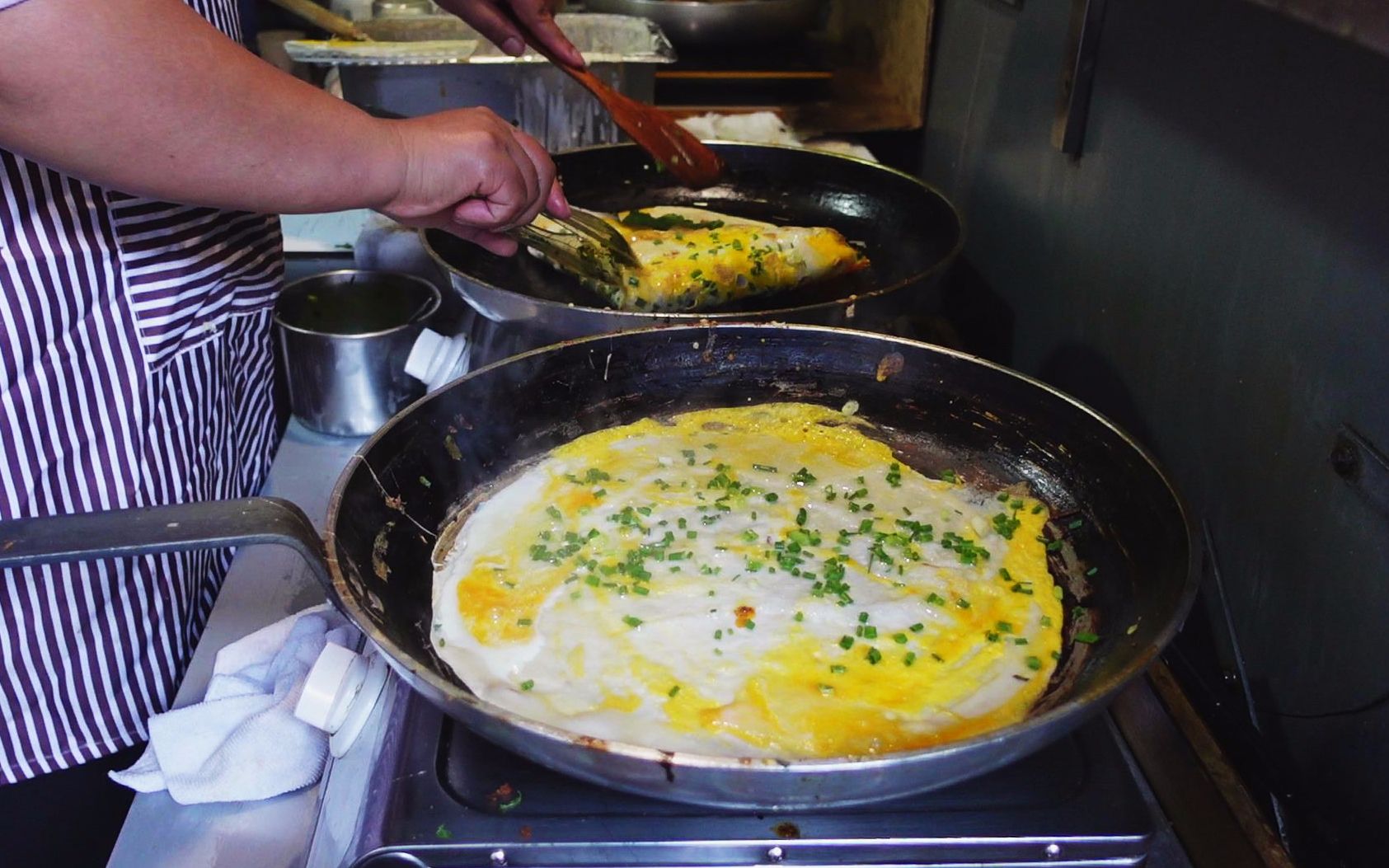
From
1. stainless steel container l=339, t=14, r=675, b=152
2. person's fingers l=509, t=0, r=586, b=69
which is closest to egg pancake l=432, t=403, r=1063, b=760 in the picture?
person's fingers l=509, t=0, r=586, b=69

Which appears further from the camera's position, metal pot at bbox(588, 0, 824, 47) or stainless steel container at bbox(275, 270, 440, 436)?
metal pot at bbox(588, 0, 824, 47)

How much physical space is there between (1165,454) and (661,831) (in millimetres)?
1006

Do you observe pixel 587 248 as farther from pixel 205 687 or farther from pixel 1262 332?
pixel 1262 332

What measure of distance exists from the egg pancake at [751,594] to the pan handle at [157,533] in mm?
275

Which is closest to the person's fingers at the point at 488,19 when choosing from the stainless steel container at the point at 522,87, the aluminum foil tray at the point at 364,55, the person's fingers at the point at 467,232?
the stainless steel container at the point at 522,87

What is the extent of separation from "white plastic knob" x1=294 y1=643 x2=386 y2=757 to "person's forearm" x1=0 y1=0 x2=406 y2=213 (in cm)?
50

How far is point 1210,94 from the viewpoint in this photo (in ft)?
4.75

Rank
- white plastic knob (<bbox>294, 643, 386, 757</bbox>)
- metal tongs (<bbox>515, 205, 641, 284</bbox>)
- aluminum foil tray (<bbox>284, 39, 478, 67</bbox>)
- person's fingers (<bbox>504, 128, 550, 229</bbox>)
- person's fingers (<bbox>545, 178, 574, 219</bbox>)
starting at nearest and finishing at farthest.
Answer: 1. white plastic knob (<bbox>294, 643, 386, 757</bbox>)
2. person's fingers (<bbox>504, 128, 550, 229</bbox>)
3. person's fingers (<bbox>545, 178, 574, 219</bbox>)
4. metal tongs (<bbox>515, 205, 641, 284</bbox>)
5. aluminum foil tray (<bbox>284, 39, 478, 67</bbox>)

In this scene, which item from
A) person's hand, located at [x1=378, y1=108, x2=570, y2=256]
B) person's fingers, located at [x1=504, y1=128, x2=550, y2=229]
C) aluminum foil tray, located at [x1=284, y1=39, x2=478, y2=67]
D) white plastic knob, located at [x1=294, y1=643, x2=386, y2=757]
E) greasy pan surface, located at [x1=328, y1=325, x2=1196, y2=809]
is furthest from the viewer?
aluminum foil tray, located at [x1=284, y1=39, x2=478, y2=67]

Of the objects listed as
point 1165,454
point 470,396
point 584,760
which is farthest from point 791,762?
point 1165,454

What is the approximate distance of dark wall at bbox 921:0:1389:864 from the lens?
114 centimetres

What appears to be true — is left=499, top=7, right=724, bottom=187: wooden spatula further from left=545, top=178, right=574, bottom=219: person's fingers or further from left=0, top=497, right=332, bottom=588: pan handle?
left=0, top=497, right=332, bottom=588: pan handle

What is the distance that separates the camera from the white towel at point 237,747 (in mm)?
1205

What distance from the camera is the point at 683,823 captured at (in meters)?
1.04
